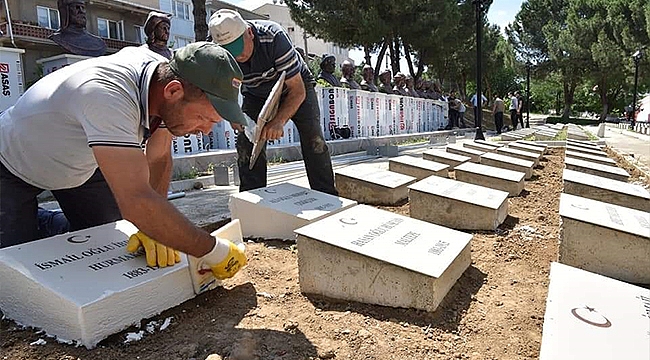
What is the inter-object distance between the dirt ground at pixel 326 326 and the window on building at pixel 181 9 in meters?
30.3

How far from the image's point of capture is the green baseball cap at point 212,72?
1.68m

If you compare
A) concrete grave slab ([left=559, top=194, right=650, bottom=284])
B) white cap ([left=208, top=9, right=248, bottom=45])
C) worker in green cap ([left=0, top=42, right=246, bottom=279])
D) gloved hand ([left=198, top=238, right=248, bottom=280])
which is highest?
white cap ([left=208, top=9, right=248, bottom=45])

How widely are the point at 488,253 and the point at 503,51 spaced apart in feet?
136

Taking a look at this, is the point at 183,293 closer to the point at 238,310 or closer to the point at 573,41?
the point at 238,310

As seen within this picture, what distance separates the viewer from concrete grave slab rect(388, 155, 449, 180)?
188 inches

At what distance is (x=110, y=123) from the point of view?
5.28 ft

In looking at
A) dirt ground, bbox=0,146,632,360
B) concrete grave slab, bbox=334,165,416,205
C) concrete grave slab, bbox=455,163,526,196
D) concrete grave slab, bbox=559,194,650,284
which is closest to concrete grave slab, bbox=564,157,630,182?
concrete grave slab, bbox=455,163,526,196

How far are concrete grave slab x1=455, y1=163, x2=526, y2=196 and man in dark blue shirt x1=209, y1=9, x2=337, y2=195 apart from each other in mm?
1373

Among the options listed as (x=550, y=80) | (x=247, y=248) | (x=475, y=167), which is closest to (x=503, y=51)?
(x=550, y=80)

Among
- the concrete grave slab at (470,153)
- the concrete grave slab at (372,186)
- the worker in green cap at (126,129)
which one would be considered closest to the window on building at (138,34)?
the concrete grave slab at (470,153)

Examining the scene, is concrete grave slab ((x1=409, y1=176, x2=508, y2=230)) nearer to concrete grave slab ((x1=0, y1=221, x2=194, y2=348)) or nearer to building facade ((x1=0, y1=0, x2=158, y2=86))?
concrete grave slab ((x1=0, y1=221, x2=194, y2=348))

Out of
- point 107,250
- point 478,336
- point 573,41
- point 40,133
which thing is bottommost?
point 478,336

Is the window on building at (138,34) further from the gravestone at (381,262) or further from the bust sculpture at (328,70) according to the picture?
the gravestone at (381,262)

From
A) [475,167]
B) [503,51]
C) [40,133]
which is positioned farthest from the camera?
[503,51]
